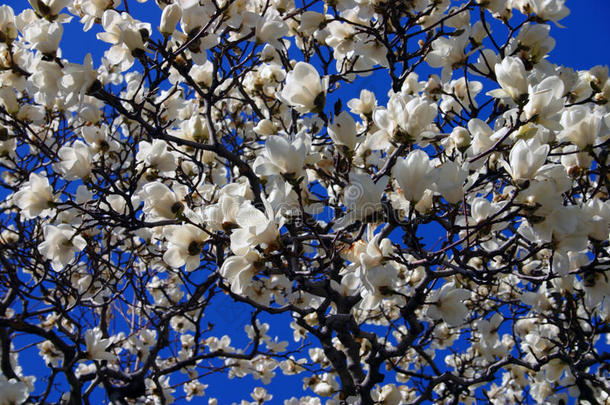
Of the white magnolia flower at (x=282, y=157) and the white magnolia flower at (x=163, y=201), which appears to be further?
the white magnolia flower at (x=163, y=201)

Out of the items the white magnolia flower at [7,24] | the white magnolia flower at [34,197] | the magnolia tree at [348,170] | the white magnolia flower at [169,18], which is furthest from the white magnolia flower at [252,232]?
the white magnolia flower at [7,24]

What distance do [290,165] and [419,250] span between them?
1.90ft

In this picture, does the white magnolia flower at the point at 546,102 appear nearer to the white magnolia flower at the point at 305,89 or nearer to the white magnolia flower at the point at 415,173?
the white magnolia flower at the point at 415,173

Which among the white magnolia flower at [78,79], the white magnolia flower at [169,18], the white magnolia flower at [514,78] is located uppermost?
the white magnolia flower at [169,18]

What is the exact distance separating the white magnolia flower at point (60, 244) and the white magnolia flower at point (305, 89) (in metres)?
1.17

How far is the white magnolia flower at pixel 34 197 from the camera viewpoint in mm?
1996

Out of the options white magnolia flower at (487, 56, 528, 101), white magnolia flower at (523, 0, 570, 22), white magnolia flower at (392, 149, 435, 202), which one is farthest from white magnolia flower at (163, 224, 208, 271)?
white magnolia flower at (523, 0, 570, 22)

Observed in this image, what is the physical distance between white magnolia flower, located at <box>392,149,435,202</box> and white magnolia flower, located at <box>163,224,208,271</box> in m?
0.75

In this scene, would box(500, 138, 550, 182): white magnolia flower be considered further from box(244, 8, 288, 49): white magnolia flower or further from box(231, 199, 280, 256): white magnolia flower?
box(244, 8, 288, 49): white magnolia flower

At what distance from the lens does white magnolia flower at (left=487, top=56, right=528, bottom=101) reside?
1570mm

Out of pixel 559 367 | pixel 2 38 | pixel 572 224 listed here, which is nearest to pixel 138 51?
pixel 2 38

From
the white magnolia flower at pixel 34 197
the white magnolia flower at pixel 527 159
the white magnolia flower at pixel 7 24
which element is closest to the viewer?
the white magnolia flower at pixel 527 159

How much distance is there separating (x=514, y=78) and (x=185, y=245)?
4.13 ft

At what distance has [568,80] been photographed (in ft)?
7.00
